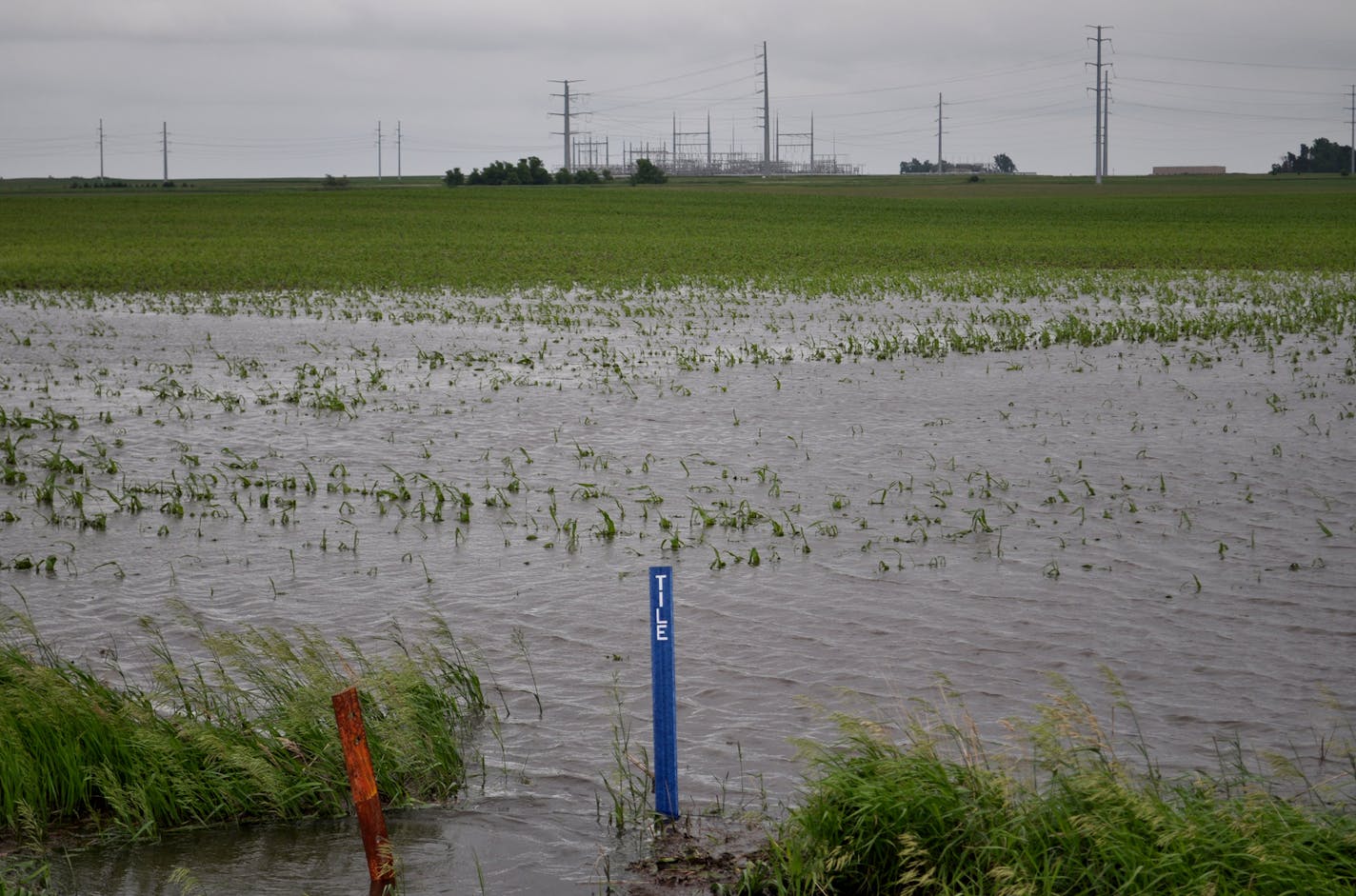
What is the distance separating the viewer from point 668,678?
21.9 ft

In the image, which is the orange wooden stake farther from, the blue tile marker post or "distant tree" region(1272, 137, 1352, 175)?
"distant tree" region(1272, 137, 1352, 175)

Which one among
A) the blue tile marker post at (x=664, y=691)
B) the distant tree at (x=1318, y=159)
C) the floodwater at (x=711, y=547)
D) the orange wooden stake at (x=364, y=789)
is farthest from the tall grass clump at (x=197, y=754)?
the distant tree at (x=1318, y=159)

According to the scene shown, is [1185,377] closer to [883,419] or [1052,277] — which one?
[883,419]

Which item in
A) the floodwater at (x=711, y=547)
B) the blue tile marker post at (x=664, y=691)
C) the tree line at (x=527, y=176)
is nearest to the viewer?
the blue tile marker post at (x=664, y=691)

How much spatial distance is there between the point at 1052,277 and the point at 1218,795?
35.7 m

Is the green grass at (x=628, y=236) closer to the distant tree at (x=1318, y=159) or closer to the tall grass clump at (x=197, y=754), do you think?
the tall grass clump at (x=197, y=754)

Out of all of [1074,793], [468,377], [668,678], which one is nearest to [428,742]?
[668,678]

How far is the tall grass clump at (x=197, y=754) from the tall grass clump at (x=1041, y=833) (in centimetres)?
213

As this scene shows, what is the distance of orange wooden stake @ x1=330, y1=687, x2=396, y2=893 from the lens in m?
5.94

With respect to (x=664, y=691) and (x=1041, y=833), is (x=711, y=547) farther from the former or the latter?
(x=1041, y=833)

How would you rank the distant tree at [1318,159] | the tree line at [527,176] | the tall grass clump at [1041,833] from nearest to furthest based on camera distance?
1. the tall grass clump at [1041,833]
2. the tree line at [527,176]
3. the distant tree at [1318,159]

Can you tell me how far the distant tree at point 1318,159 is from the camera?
549 ft

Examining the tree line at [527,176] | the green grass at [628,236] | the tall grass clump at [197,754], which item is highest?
the tree line at [527,176]

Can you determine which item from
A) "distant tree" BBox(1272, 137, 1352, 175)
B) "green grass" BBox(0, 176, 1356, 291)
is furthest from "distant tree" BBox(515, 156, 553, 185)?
"distant tree" BBox(1272, 137, 1352, 175)
